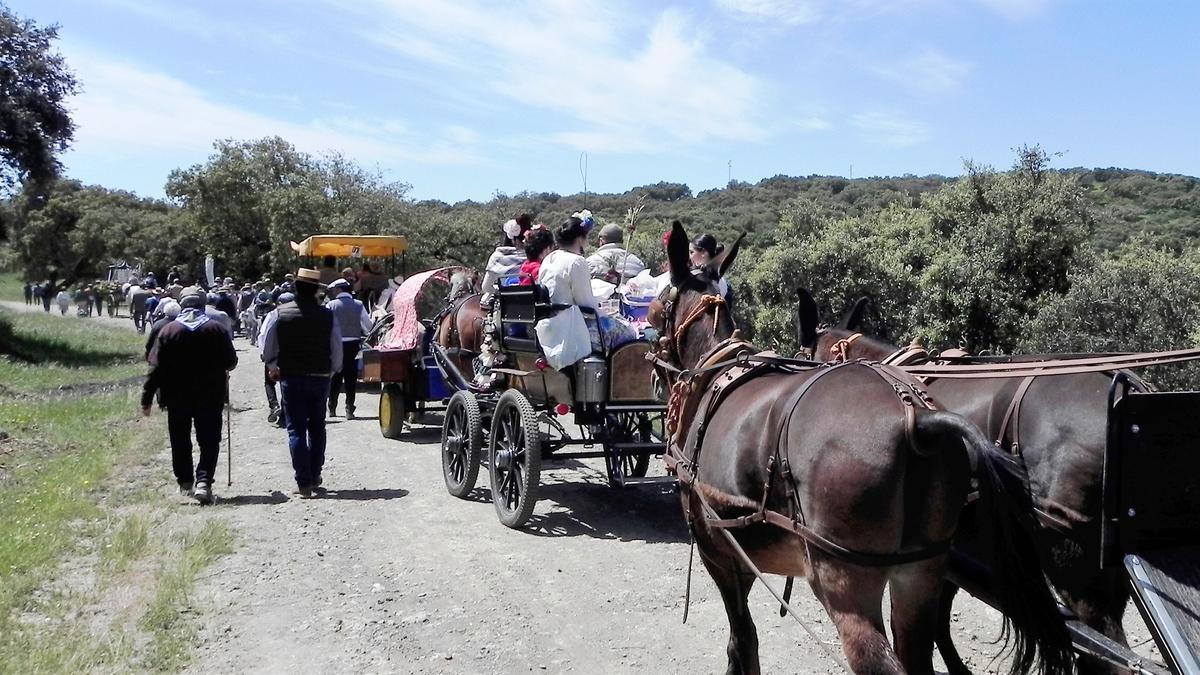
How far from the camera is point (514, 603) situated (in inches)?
240

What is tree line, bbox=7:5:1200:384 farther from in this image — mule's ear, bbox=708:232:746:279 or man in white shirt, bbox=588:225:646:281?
mule's ear, bbox=708:232:746:279

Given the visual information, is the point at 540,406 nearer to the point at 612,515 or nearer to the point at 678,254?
the point at 612,515

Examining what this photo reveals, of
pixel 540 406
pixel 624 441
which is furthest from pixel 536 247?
pixel 624 441

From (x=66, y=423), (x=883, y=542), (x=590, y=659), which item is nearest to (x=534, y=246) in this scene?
(x=590, y=659)

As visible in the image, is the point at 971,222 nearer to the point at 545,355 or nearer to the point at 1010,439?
the point at 545,355

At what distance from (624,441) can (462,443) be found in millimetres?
1614

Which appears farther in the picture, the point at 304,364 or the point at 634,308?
the point at 304,364

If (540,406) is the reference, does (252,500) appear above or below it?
below

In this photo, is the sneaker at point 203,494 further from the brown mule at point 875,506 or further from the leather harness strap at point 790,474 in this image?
the brown mule at point 875,506

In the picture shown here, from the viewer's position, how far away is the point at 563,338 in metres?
7.58

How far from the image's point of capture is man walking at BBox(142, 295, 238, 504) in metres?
8.64

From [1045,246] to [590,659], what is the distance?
27.0 ft

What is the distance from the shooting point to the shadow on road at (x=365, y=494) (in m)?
9.00

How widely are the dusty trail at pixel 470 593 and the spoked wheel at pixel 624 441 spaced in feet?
0.99
